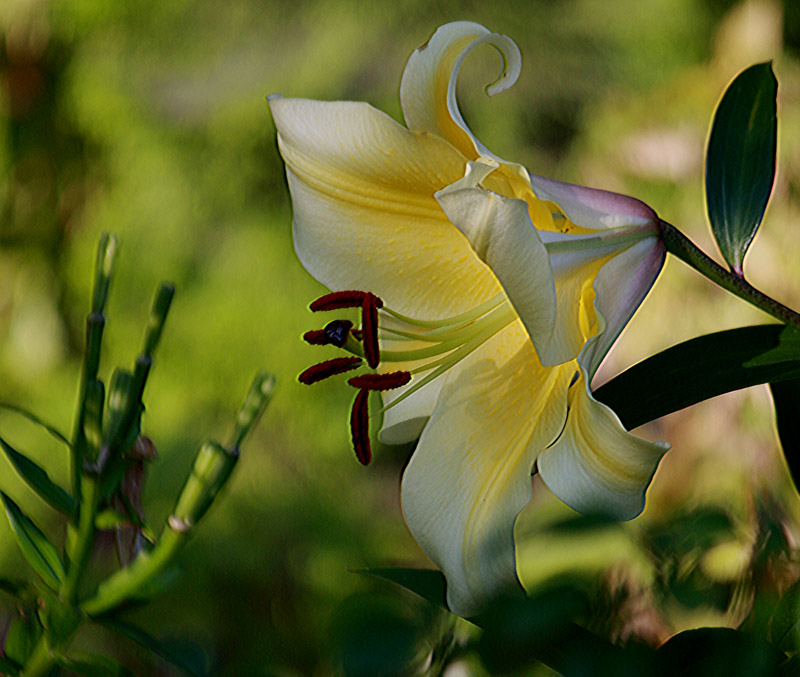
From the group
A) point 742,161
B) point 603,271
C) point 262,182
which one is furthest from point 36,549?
point 262,182

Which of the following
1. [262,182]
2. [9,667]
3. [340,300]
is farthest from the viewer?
[262,182]

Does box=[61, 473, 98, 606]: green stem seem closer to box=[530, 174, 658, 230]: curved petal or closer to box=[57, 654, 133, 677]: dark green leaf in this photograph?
box=[57, 654, 133, 677]: dark green leaf

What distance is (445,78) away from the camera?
38 cm

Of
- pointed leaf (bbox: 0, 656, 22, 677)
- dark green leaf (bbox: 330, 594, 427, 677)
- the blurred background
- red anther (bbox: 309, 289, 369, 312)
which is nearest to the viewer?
dark green leaf (bbox: 330, 594, 427, 677)

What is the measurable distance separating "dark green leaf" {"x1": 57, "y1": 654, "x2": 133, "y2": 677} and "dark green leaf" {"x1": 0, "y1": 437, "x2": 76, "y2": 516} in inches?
2.1

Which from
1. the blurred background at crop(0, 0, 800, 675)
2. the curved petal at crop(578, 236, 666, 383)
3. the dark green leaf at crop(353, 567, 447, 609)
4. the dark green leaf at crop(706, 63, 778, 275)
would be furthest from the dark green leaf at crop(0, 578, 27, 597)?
the blurred background at crop(0, 0, 800, 675)

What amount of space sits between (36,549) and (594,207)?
26 cm

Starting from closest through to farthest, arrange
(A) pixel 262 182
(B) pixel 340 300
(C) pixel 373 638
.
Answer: (C) pixel 373 638, (B) pixel 340 300, (A) pixel 262 182

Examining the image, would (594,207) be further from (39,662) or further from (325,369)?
(39,662)

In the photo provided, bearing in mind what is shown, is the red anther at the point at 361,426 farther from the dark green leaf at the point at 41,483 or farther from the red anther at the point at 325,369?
the dark green leaf at the point at 41,483

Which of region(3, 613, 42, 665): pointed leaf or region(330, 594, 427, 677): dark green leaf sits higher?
region(330, 594, 427, 677): dark green leaf

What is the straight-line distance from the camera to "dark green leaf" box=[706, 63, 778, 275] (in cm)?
41

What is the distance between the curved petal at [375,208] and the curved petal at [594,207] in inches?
2.4

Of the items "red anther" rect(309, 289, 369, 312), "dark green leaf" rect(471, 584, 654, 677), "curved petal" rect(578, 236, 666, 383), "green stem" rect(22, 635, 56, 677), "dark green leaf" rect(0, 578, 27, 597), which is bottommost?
"green stem" rect(22, 635, 56, 677)
